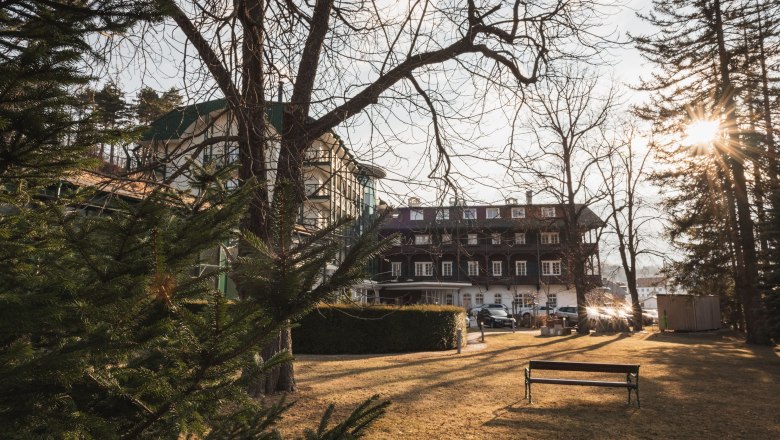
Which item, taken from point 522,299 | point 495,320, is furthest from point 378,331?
point 522,299

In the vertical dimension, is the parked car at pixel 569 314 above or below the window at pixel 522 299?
below

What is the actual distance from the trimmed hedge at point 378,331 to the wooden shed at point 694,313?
641 inches

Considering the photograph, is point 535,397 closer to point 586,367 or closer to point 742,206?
point 586,367

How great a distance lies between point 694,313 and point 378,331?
1963cm

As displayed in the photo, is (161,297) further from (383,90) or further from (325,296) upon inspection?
(383,90)

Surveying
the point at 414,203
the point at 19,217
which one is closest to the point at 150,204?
the point at 19,217

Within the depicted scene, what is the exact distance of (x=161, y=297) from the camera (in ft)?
5.46

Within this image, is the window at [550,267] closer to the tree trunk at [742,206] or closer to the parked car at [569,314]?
the parked car at [569,314]

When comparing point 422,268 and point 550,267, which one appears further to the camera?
point 422,268

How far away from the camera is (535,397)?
31.1 feet

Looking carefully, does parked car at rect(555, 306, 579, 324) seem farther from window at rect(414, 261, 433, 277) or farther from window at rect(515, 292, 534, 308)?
window at rect(414, 261, 433, 277)

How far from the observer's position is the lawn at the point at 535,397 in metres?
7.09

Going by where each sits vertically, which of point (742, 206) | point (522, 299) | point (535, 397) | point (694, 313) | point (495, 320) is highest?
point (742, 206)

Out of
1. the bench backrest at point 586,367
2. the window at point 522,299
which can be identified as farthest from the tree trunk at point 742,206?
the window at point 522,299
